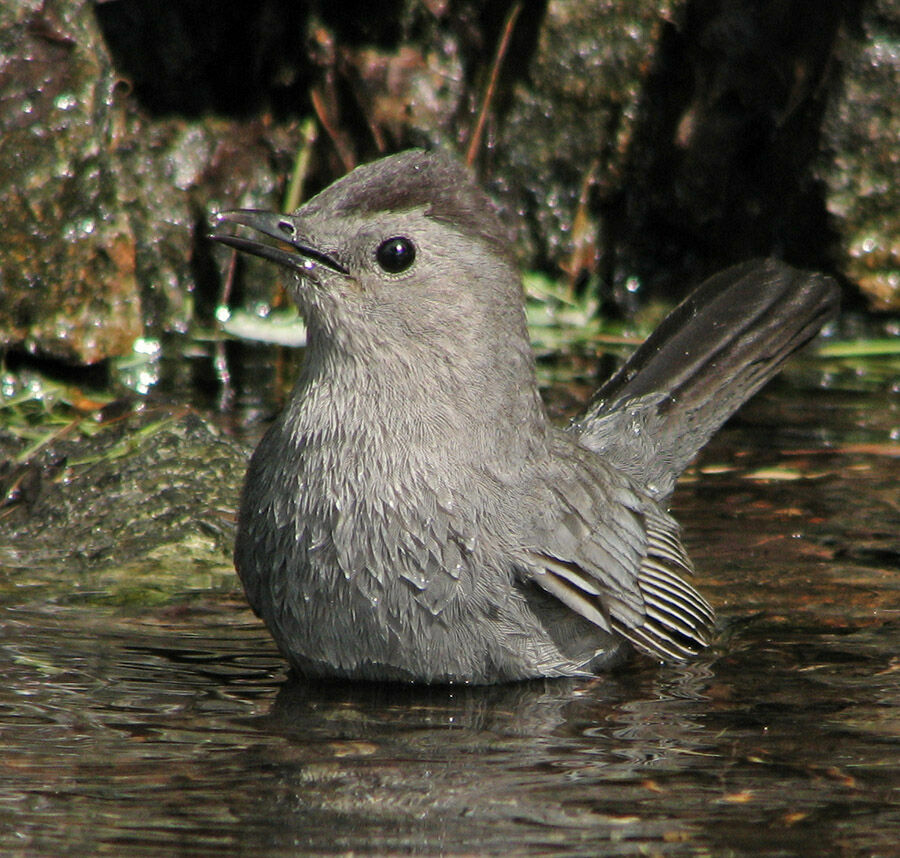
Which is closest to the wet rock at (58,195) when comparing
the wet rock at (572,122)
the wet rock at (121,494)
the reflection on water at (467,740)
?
the wet rock at (121,494)

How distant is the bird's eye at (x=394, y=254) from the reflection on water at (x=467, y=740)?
115 cm

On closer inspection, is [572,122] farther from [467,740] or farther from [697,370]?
[467,740]

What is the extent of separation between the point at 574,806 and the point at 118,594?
6.76ft

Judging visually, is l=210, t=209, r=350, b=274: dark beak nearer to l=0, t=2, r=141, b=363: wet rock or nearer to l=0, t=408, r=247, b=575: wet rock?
l=0, t=408, r=247, b=575: wet rock

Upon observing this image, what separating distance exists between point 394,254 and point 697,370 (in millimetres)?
1586

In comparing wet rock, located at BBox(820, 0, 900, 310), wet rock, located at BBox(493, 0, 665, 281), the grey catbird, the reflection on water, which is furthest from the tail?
wet rock, located at BBox(493, 0, 665, 281)

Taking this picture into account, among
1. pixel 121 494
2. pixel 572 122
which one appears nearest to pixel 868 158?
pixel 572 122

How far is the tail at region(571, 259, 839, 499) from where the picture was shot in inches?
211

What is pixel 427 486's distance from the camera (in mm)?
4141

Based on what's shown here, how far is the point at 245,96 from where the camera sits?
328 inches

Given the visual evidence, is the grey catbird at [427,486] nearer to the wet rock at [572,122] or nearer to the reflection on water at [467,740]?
the reflection on water at [467,740]

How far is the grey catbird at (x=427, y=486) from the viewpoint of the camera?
407cm

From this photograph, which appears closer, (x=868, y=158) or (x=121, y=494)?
(x=121, y=494)

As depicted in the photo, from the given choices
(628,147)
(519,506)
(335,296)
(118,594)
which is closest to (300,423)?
(335,296)
